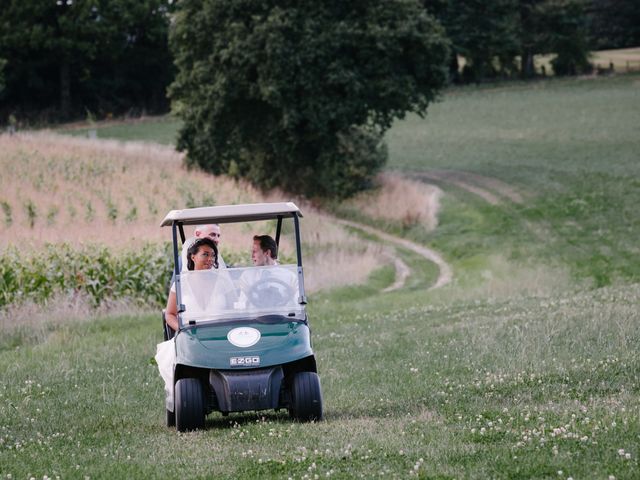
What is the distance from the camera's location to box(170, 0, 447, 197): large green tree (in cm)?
4103

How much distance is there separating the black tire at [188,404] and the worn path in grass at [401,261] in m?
19.5

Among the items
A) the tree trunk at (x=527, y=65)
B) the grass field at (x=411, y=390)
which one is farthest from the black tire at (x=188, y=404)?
the tree trunk at (x=527, y=65)

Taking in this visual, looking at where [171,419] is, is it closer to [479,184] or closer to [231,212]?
[231,212]

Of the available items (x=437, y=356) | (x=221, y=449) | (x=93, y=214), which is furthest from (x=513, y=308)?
(x=93, y=214)

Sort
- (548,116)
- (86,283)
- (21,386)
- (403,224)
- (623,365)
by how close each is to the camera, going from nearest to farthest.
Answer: (623,365), (21,386), (86,283), (403,224), (548,116)

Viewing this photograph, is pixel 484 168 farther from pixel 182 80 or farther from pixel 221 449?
pixel 221 449

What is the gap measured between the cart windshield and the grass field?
115 centimetres

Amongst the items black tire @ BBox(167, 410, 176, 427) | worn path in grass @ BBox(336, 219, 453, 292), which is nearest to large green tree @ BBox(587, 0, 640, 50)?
worn path in grass @ BBox(336, 219, 453, 292)

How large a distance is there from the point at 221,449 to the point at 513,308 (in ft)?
38.2

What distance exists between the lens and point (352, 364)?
15156 mm

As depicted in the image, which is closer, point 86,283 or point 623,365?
point 623,365

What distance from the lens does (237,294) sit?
1099 cm

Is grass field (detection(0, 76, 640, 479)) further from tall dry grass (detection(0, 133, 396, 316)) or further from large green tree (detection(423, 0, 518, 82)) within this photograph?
→ large green tree (detection(423, 0, 518, 82))

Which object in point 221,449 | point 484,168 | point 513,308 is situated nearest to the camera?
point 221,449
